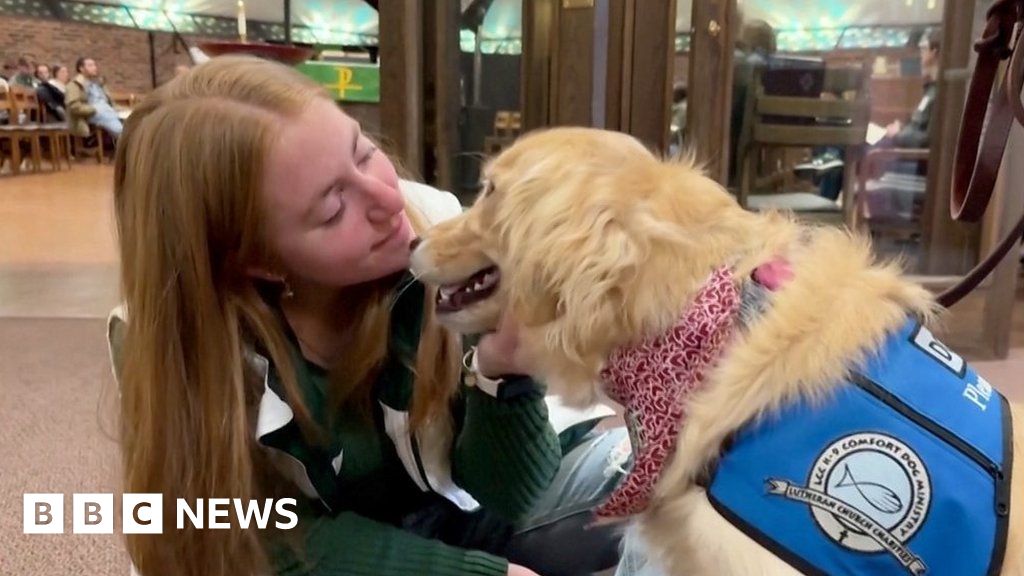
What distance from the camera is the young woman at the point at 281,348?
0.98m

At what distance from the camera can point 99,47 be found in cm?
1166

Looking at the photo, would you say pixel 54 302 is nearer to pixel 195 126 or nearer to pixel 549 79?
pixel 549 79

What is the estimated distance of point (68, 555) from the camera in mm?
1470

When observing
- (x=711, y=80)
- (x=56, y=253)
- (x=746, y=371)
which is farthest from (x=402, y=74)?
(x=56, y=253)

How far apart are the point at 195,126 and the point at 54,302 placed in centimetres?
250

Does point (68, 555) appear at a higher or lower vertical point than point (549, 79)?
lower

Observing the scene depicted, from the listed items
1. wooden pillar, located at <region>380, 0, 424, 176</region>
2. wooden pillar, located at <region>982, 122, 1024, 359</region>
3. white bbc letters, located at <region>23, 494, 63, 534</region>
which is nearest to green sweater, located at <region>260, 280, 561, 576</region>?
white bbc letters, located at <region>23, 494, 63, 534</region>

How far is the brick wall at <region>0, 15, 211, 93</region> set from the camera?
1112 centimetres

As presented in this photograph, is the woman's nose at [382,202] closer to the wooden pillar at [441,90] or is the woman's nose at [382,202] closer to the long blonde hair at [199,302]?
the long blonde hair at [199,302]

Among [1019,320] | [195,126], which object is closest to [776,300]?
[195,126]

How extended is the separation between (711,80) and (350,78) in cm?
215

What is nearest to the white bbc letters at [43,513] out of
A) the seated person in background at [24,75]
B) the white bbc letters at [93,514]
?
the white bbc letters at [93,514]

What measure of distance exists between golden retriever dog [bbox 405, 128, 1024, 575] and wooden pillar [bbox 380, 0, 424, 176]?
176cm

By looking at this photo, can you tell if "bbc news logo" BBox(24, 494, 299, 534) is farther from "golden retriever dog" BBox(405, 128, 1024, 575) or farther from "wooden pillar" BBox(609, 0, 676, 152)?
"wooden pillar" BBox(609, 0, 676, 152)
